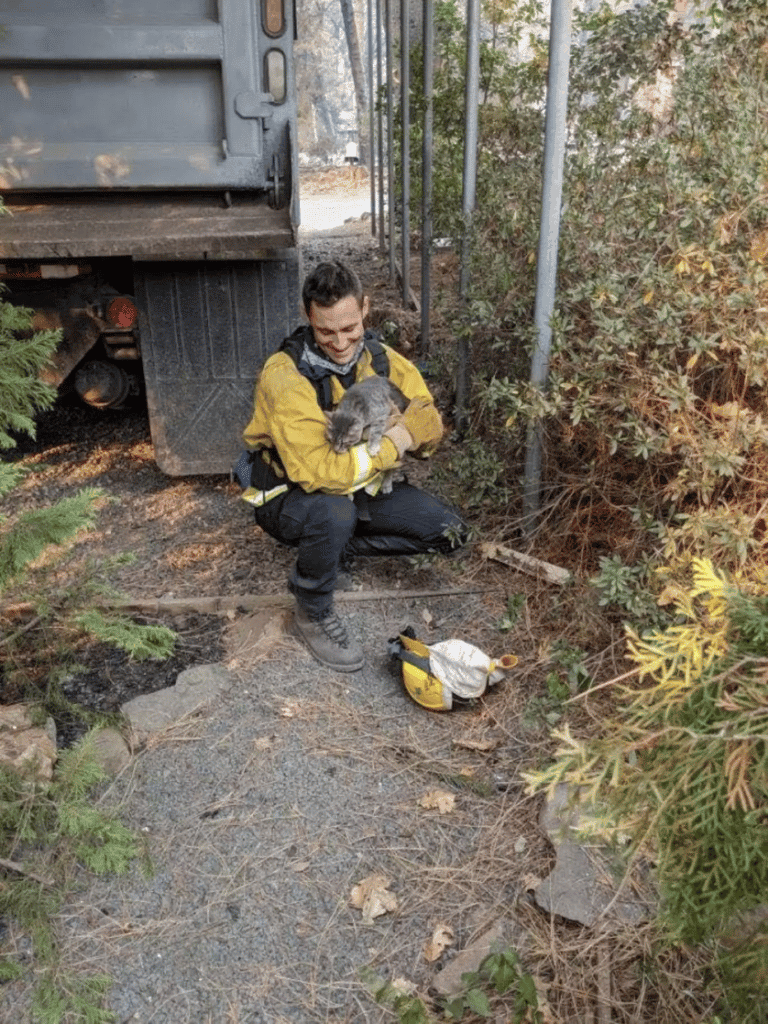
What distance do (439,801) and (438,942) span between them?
49cm

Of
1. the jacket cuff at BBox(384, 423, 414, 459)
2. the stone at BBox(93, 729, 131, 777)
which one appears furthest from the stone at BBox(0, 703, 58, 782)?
the jacket cuff at BBox(384, 423, 414, 459)

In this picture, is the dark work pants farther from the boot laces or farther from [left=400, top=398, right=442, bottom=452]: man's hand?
[left=400, top=398, right=442, bottom=452]: man's hand

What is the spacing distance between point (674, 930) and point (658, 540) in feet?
6.80

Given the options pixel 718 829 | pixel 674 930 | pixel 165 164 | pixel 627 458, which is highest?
pixel 165 164

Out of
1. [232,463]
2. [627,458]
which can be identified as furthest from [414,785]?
[232,463]

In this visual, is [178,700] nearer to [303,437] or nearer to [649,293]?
[303,437]

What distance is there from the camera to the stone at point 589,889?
2.30m

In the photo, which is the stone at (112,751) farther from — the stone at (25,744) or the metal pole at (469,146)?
the metal pole at (469,146)

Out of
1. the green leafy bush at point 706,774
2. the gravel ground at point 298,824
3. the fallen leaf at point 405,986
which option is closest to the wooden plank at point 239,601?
the gravel ground at point 298,824

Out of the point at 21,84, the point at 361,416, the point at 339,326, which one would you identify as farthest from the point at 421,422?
the point at 21,84

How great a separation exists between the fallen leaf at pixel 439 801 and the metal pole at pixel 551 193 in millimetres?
1437

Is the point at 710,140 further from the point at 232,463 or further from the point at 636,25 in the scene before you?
the point at 232,463

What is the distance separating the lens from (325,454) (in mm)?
3324

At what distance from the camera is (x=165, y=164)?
417 centimetres
